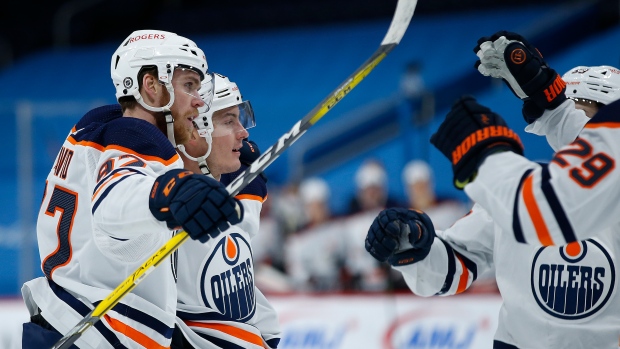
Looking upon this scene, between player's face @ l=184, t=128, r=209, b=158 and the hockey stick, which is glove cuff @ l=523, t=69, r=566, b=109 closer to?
the hockey stick

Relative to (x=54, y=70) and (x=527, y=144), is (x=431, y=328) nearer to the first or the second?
(x=527, y=144)

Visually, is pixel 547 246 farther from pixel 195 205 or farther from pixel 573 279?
pixel 195 205

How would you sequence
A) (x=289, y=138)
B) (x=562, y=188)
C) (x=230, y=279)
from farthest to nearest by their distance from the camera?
(x=230, y=279) → (x=289, y=138) → (x=562, y=188)

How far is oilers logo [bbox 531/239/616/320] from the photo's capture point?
2420 mm

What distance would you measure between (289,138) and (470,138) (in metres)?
0.39

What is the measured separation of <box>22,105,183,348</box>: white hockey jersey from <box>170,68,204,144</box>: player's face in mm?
149

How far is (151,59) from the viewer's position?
7.48ft

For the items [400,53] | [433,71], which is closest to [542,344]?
[433,71]

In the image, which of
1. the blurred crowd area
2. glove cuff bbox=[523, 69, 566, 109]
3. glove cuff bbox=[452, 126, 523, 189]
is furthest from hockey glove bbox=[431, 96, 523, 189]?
the blurred crowd area

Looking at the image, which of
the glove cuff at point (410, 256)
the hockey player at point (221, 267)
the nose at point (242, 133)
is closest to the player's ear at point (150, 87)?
the hockey player at point (221, 267)

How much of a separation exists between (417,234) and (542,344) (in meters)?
0.42

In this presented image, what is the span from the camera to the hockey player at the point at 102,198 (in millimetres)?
2074

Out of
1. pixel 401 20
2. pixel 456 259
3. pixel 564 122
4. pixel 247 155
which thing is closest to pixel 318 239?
pixel 247 155

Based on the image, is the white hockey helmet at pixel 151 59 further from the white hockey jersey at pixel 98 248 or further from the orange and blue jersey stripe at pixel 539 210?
the orange and blue jersey stripe at pixel 539 210
